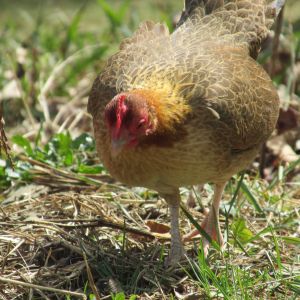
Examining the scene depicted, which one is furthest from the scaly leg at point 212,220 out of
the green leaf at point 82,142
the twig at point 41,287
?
the green leaf at point 82,142

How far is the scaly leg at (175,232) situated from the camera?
4.48 m

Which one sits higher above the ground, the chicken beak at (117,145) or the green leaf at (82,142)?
the chicken beak at (117,145)

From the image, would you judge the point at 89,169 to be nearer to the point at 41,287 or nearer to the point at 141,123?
the point at 141,123

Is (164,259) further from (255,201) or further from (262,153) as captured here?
(262,153)

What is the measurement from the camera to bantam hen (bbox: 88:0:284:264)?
4023 millimetres

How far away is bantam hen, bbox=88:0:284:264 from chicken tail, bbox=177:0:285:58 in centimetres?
2

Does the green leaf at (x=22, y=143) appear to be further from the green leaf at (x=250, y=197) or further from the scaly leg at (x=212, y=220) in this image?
the green leaf at (x=250, y=197)

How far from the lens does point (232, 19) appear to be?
508 centimetres

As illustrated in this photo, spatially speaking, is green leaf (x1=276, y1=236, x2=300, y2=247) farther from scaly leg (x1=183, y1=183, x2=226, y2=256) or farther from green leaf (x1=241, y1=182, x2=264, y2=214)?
green leaf (x1=241, y1=182, x2=264, y2=214)

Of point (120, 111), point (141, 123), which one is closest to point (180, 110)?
point (141, 123)

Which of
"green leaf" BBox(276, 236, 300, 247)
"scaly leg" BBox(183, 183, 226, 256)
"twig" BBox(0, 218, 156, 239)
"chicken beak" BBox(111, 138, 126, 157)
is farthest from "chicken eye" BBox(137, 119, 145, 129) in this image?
"green leaf" BBox(276, 236, 300, 247)

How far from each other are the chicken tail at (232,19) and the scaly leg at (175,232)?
1176 millimetres

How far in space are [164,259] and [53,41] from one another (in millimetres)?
3939

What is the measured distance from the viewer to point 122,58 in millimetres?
4598
